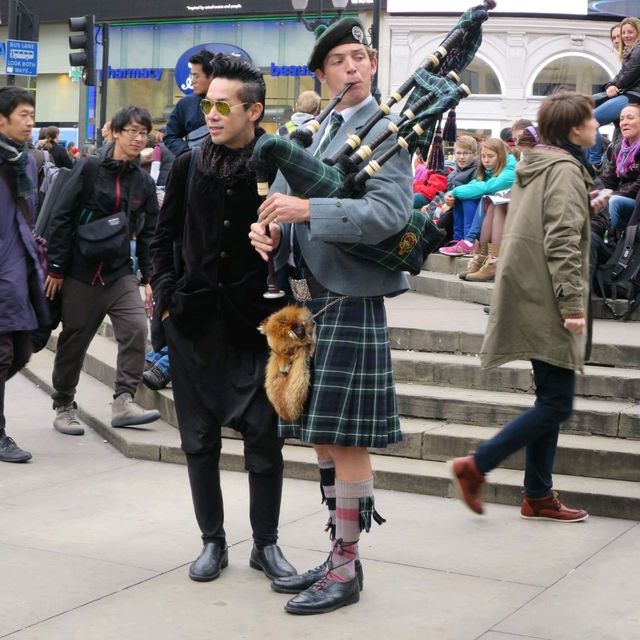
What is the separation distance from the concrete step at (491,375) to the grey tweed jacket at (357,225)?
7.38ft

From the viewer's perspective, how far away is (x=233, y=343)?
4660mm

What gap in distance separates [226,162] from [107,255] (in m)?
2.87

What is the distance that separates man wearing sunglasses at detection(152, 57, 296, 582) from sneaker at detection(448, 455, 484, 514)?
73cm

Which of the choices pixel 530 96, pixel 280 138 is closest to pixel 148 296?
pixel 280 138

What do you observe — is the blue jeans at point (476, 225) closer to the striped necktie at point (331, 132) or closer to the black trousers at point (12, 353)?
the black trousers at point (12, 353)

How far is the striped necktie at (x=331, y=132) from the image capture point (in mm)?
4418

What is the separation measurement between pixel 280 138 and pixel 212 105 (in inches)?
22.5

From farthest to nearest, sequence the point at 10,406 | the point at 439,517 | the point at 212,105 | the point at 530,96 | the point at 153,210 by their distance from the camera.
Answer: the point at 530,96, the point at 10,406, the point at 153,210, the point at 439,517, the point at 212,105

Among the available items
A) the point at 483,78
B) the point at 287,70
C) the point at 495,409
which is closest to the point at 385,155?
the point at 495,409

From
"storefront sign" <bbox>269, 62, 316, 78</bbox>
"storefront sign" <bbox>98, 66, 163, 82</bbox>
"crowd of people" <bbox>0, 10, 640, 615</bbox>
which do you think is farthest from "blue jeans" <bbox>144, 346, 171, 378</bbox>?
"storefront sign" <bbox>98, 66, 163, 82</bbox>

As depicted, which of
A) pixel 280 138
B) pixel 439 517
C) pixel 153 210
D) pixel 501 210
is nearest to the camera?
pixel 280 138

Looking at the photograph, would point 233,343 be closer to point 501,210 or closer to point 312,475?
point 312,475

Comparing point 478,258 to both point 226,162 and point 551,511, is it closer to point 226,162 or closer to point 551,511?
point 551,511

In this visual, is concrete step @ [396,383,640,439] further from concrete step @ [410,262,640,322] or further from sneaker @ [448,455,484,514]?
concrete step @ [410,262,640,322]
